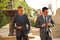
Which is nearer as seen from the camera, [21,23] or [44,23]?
[44,23]

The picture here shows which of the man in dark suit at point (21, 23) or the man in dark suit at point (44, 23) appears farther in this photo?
the man in dark suit at point (21, 23)

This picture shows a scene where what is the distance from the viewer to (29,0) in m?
37.2

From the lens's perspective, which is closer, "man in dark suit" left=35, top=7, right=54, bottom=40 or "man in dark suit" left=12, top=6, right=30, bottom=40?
"man in dark suit" left=35, top=7, right=54, bottom=40

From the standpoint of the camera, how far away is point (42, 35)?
24.5ft

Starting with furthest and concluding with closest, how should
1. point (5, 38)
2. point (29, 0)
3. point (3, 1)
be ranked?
1. point (29, 0)
2. point (3, 1)
3. point (5, 38)

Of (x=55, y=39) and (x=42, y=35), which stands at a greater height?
(x=42, y=35)

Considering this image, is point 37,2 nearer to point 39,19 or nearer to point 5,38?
point 5,38

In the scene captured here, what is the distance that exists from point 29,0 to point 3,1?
52.7 ft

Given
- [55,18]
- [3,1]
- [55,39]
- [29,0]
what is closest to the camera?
[55,39]

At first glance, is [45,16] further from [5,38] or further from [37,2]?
[37,2]

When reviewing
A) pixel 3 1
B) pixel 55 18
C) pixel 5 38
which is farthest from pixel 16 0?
pixel 5 38

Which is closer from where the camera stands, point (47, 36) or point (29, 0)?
point (47, 36)

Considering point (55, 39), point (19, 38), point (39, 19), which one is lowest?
point (55, 39)

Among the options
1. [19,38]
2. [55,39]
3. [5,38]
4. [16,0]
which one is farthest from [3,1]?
[19,38]
